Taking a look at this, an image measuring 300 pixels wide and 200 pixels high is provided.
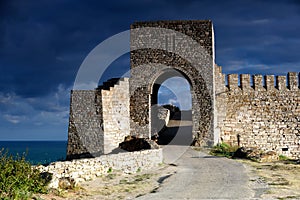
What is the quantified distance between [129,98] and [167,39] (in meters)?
3.78

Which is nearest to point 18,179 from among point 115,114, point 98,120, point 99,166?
point 99,166

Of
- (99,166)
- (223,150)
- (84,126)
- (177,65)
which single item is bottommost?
(99,166)

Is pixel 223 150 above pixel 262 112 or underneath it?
underneath

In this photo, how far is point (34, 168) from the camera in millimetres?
10117

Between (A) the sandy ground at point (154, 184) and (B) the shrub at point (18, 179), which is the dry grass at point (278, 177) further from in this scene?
(B) the shrub at point (18, 179)

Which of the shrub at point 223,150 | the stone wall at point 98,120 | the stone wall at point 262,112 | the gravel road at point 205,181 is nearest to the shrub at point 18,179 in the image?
the gravel road at point 205,181

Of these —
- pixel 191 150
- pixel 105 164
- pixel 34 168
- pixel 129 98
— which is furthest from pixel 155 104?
pixel 34 168

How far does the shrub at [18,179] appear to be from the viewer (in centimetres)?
835

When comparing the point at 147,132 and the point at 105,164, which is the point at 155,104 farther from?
the point at 105,164

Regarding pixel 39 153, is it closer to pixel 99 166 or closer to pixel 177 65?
pixel 177 65

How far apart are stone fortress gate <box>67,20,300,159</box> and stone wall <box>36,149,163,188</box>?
3.77 m

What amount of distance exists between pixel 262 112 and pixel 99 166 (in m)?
12.1

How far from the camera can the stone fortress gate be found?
17.9m

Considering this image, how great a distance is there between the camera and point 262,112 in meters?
21.1
